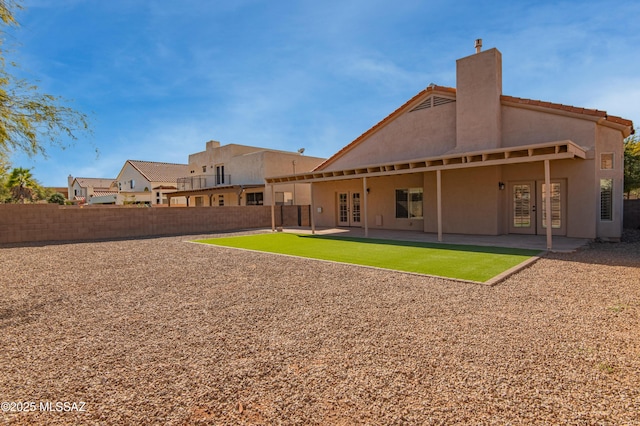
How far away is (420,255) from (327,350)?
20.8 ft

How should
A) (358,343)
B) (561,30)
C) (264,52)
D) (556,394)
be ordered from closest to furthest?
(556,394) < (358,343) < (561,30) < (264,52)

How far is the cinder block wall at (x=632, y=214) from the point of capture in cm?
1569

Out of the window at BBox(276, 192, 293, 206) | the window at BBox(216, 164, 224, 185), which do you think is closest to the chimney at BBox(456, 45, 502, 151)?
the window at BBox(276, 192, 293, 206)

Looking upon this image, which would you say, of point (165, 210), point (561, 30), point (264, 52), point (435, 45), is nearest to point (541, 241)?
point (561, 30)

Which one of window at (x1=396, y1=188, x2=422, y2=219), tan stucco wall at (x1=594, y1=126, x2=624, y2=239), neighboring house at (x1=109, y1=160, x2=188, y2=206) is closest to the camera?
tan stucco wall at (x1=594, y1=126, x2=624, y2=239)

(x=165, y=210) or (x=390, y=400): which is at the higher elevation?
(x=165, y=210)

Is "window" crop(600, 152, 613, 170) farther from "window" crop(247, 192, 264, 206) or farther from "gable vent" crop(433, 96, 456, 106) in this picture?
"window" crop(247, 192, 264, 206)

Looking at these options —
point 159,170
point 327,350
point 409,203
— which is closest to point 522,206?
point 409,203

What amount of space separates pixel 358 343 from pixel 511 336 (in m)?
1.74

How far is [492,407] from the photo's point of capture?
2445 millimetres

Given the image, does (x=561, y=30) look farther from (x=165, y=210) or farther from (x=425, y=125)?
(x=165, y=210)

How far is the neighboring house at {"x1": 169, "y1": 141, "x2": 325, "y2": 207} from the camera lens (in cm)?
2556

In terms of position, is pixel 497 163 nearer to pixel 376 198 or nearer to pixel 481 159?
pixel 481 159

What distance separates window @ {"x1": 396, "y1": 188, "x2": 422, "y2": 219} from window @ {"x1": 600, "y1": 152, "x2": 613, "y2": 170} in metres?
6.68
